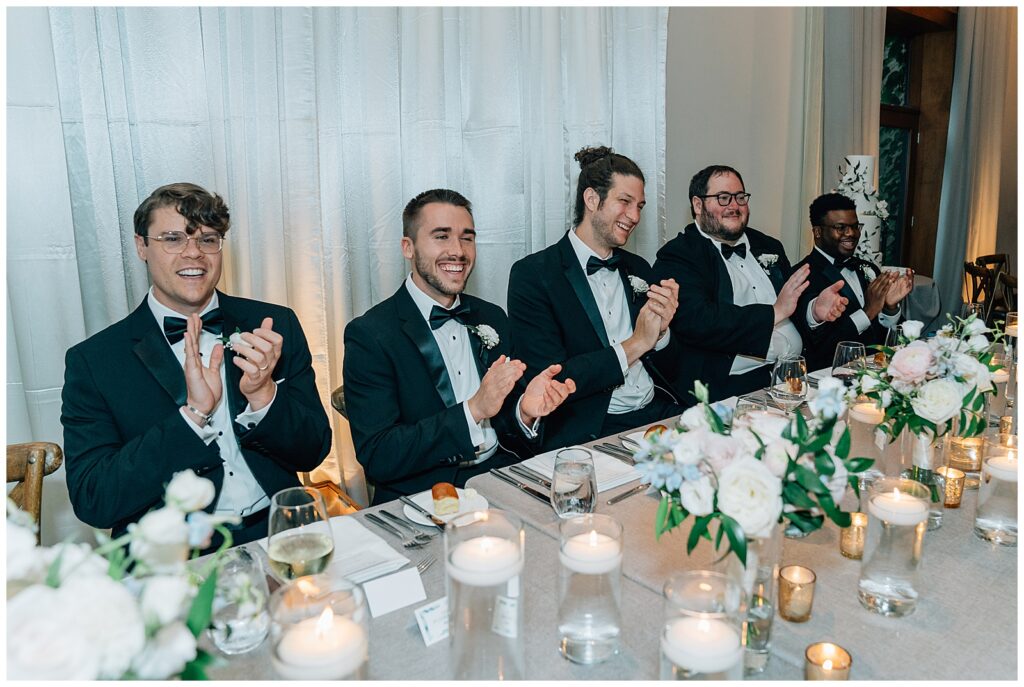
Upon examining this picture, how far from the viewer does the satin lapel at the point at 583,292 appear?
2812 millimetres

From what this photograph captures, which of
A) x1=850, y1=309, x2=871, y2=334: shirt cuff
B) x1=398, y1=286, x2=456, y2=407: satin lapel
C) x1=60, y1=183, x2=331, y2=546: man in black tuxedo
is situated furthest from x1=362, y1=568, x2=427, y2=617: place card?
x1=850, y1=309, x2=871, y2=334: shirt cuff

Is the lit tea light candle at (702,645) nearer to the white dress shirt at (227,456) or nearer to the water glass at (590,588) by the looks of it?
the water glass at (590,588)

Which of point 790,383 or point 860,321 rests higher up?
point 790,383

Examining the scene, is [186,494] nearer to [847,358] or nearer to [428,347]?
[428,347]

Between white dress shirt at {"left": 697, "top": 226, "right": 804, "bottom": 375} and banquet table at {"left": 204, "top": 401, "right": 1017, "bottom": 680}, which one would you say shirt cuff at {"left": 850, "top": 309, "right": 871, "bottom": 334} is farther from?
banquet table at {"left": 204, "top": 401, "right": 1017, "bottom": 680}

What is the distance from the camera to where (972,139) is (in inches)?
290

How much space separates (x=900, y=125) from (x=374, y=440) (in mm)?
7376

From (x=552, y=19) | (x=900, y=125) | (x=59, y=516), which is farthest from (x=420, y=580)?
(x=900, y=125)

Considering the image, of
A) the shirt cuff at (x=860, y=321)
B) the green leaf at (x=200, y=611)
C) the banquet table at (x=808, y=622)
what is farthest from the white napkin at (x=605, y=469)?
the shirt cuff at (x=860, y=321)

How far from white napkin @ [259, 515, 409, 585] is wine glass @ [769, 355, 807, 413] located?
3.64 ft

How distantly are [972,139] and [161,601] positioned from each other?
28.5ft

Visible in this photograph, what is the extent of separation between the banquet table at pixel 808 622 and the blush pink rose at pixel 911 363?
1.02 feet

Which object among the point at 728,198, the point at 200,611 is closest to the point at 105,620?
the point at 200,611

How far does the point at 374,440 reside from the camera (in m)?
2.07
